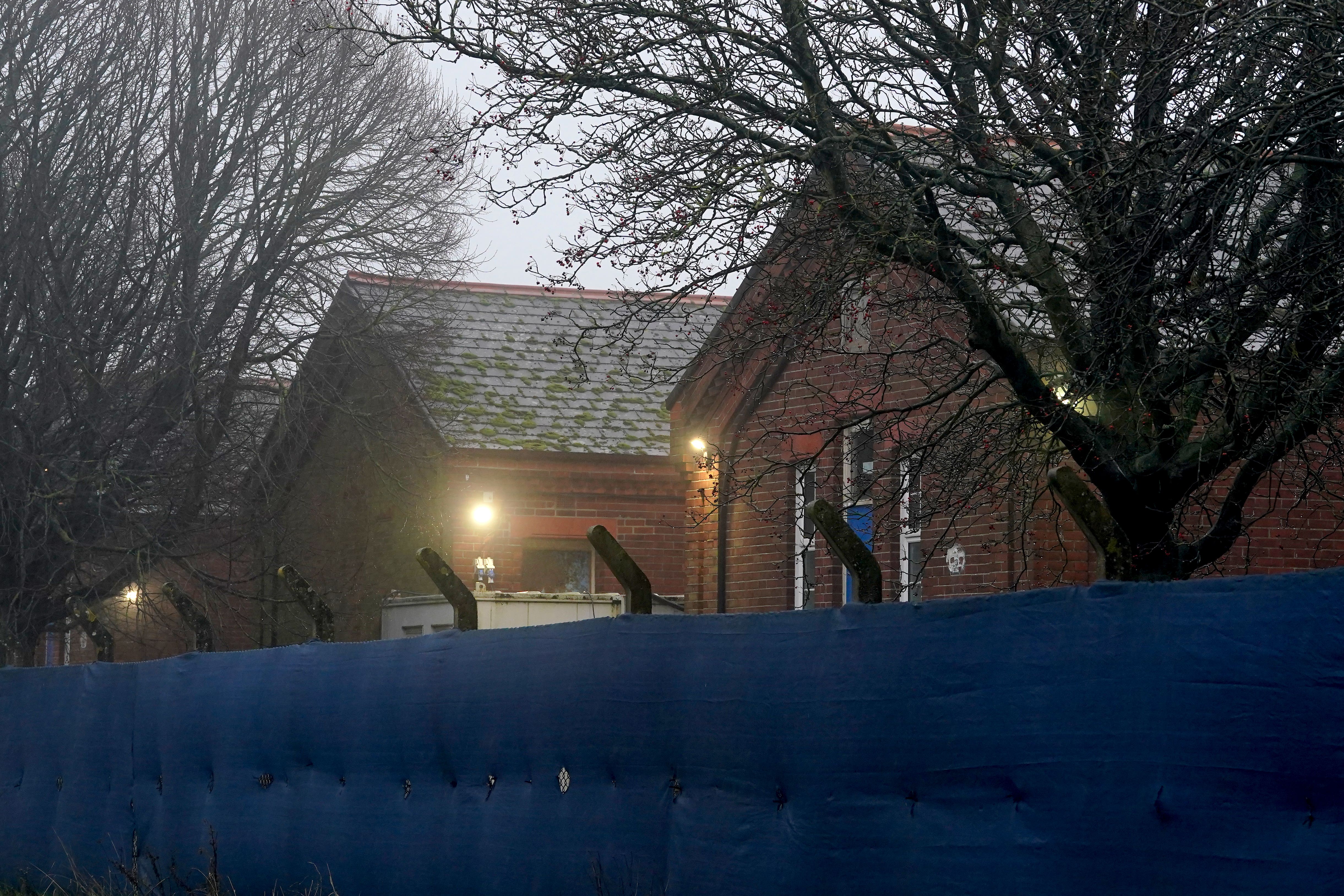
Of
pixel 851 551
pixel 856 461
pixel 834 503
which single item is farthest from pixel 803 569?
pixel 851 551

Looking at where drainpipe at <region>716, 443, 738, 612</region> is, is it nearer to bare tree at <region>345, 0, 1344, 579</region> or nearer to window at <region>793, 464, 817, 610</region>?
window at <region>793, 464, 817, 610</region>

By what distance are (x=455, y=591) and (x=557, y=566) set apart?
1475cm

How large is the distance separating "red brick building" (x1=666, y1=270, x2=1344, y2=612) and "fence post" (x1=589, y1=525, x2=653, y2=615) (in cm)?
205

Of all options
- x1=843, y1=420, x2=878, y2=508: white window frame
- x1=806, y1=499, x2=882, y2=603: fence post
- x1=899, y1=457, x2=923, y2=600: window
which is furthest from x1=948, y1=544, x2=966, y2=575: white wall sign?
x1=806, y1=499, x2=882, y2=603: fence post

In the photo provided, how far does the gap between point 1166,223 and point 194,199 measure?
41.5 ft

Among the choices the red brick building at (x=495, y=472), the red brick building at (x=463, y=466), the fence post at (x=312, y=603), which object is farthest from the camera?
the red brick building at (x=495, y=472)

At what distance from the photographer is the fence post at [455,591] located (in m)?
8.04

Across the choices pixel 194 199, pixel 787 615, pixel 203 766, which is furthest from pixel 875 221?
→ pixel 194 199

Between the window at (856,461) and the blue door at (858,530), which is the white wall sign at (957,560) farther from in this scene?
the blue door at (858,530)

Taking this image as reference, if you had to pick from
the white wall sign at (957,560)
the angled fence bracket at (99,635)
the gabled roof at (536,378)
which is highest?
the gabled roof at (536,378)

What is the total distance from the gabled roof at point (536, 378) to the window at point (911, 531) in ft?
20.3

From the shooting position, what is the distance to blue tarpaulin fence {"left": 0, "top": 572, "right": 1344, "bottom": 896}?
4371 millimetres

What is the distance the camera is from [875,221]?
7.79 m

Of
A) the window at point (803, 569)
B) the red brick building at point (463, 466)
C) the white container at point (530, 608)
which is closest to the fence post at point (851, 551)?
the window at point (803, 569)
